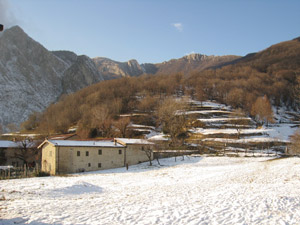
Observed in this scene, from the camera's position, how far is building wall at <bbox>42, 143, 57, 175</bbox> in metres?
35.4

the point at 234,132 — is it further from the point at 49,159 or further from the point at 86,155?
the point at 49,159

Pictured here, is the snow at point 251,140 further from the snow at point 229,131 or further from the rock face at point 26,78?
the rock face at point 26,78

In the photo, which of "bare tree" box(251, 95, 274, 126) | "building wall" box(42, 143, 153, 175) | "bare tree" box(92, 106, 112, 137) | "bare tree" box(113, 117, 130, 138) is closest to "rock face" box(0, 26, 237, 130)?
"bare tree" box(92, 106, 112, 137)

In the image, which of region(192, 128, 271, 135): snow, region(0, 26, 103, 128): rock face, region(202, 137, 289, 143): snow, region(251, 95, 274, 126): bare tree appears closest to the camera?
region(202, 137, 289, 143): snow

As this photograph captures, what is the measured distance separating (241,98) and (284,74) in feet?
186

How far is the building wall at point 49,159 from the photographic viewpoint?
3536cm

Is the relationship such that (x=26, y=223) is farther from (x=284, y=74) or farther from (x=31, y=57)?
(x=31, y=57)

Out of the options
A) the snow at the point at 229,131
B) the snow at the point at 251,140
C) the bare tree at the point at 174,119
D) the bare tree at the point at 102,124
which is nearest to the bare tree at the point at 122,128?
the bare tree at the point at 102,124

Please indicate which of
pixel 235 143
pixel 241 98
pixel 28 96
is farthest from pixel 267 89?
pixel 28 96

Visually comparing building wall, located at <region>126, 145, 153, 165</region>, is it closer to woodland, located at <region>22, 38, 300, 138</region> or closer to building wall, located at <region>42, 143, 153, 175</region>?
building wall, located at <region>42, 143, 153, 175</region>

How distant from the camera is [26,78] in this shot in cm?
16312

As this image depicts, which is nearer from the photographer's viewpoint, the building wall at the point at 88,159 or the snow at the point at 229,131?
the building wall at the point at 88,159

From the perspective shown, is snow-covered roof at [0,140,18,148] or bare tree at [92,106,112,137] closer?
snow-covered roof at [0,140,18,148]

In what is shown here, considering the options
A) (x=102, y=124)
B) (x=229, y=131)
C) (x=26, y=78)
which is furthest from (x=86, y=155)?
(x=26, y=78)
